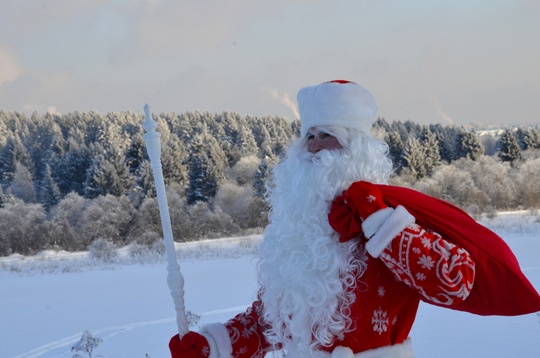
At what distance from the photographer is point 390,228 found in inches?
60.1

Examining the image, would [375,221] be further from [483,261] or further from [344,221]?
[483,261]

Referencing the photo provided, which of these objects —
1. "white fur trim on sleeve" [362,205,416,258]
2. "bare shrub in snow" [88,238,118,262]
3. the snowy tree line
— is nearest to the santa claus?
"white fur trim on sleeve" [362,205,416,258]

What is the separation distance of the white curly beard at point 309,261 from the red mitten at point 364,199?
11 centimetres

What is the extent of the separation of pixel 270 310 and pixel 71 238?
78.6 feet

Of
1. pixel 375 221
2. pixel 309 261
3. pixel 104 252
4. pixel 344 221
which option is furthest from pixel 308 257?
pixel 104 252

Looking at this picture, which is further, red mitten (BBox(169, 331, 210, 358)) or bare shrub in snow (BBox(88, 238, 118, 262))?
bare shrub in snow (BBox(88, 238, 118, 262))

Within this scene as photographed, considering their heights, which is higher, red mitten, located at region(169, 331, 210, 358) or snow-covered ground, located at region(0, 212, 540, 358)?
red mitten, located at region(169, 331, 210, 358)

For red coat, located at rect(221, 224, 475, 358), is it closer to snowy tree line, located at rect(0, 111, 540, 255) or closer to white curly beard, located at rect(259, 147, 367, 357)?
white curly beard, located at rect(259, 147, 367, 357)

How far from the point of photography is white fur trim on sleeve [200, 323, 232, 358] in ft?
6.29

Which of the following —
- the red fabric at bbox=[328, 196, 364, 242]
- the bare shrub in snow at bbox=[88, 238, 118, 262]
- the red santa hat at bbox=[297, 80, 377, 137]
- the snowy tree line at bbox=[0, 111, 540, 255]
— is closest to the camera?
the red fabric at bbox=[328, 196, 364, 242]

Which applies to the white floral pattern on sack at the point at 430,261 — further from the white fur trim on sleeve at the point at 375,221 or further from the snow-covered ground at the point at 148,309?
the snow-covered ground at the point at 148,309

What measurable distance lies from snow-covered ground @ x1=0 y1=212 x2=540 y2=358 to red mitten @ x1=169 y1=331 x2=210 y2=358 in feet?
0.67

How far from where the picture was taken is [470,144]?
34938mm

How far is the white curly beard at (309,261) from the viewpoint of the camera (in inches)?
66.7
